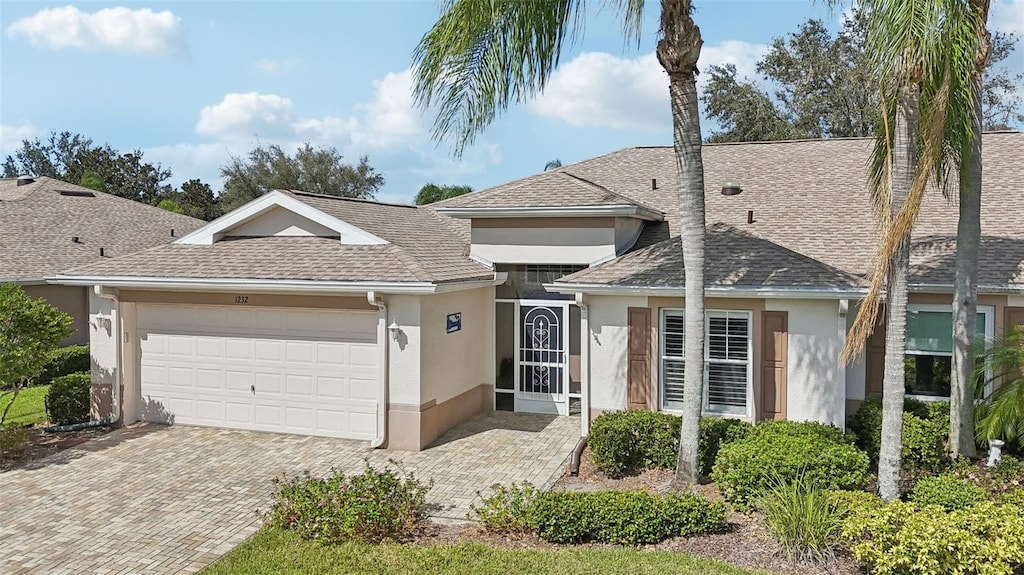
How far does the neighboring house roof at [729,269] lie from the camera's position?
10867 mm

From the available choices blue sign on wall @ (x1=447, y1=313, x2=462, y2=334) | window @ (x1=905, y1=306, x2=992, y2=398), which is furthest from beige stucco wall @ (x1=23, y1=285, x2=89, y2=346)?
window @ (x1=905, y1=306, x2=992, y2=398)

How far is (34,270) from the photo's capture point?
62.9ft

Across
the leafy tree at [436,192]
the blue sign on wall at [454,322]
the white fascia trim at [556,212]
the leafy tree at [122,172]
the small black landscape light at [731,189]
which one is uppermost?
the leafy tree at [122,172]

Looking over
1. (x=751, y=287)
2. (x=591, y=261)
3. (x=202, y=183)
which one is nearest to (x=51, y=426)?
(x=591, y=261)

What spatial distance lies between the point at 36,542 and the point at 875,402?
464 inches

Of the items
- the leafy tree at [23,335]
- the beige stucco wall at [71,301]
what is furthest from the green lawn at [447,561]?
the beige stucco wall at [71,301]

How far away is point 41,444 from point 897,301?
13.6 meters

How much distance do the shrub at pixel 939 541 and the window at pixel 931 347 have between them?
5522mm

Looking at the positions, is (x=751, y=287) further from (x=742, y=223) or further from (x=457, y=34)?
(x=457, y=34)

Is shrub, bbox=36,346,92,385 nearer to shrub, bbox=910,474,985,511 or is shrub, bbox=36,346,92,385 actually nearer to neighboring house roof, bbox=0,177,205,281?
neighboring house roof, bbox=0,177,205,281

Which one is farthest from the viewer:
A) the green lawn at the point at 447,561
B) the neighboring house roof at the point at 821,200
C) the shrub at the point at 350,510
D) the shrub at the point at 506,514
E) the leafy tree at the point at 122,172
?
the leafy tree at the point at 122,172

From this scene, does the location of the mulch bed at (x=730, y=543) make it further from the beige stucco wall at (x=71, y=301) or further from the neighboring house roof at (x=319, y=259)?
the beige stucco wall at (x=71, y=301)

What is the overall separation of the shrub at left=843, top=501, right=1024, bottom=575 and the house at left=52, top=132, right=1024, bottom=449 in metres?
3.33

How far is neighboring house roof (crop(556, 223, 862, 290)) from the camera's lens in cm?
1087
